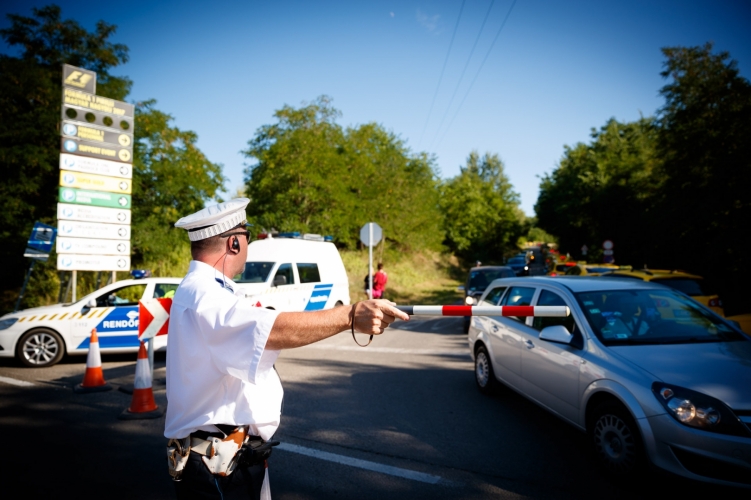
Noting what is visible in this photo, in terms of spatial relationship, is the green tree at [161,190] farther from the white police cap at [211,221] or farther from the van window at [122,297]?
the white police cap at [211,221]

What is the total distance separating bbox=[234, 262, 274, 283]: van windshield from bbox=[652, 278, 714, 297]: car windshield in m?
8.45

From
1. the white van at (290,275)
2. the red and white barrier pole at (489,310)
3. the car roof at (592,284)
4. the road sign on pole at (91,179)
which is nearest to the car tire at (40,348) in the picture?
the road sign on pole at (91,179)

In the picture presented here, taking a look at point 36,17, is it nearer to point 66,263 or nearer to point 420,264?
point 66,263

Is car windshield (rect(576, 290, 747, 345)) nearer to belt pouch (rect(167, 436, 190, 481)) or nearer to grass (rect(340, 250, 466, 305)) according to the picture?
belt pouch (rect(167, 436, 190, 481))

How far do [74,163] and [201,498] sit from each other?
490 inches

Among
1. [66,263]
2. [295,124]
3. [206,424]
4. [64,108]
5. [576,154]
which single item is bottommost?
[206,424]

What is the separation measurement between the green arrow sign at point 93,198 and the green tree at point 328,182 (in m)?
10.3

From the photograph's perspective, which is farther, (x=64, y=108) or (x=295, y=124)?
(x=295, y=124)

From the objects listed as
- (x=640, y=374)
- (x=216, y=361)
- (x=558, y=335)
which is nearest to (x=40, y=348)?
(x=558, y=335)

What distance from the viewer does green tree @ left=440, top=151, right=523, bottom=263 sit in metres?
48.4

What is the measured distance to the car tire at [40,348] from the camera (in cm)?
832

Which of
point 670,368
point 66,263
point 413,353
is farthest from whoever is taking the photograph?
point 66,263

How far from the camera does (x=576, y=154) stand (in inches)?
2128

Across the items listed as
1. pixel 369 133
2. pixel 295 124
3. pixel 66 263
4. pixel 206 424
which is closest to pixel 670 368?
pixel 206 424
